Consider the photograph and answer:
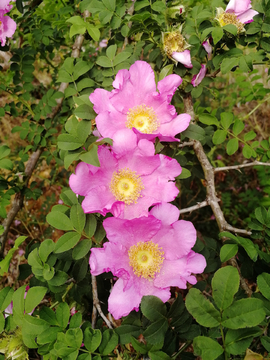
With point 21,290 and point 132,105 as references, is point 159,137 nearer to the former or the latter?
point 132,105

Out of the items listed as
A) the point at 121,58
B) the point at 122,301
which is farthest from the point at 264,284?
A: the point at 121,58

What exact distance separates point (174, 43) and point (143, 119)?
0.30m

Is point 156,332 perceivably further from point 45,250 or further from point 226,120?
point 226,120

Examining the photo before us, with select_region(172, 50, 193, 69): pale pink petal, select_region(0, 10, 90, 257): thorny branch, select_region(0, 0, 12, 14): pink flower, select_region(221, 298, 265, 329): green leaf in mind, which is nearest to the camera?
select_region(221, 298, 265, 329): green leaf

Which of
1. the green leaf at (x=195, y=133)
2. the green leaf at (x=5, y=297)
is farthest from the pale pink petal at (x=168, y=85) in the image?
the green leaf at (x=5, y=297)

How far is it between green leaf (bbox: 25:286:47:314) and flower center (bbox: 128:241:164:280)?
23cm

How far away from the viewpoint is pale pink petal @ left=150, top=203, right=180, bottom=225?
678 millimetres

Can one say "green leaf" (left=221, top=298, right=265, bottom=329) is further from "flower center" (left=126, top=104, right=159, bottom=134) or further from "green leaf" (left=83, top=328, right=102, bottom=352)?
"flower center" (left=126, top=104, right=159, bottom=134)

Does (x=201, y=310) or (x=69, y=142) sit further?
(x=69, y=142)

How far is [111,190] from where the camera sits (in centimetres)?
72

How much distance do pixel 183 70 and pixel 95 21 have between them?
2.72 feet

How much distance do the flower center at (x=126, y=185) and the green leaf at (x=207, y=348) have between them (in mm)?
336

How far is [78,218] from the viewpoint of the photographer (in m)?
0.75

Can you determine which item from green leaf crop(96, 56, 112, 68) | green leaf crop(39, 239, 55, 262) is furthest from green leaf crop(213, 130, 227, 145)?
green leaf crop(39, 239, 55, 262)
